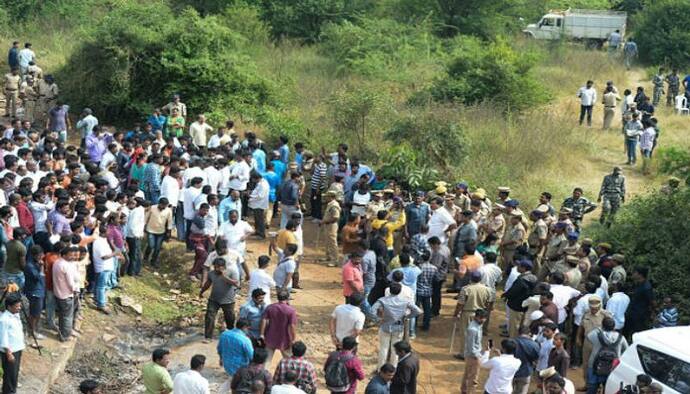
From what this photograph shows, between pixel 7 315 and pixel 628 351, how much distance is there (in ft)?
22.6

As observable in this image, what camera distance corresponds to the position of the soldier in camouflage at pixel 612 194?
17328 millimetres

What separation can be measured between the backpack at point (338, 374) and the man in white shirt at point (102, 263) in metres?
4.02

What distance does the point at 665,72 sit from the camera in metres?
30.4

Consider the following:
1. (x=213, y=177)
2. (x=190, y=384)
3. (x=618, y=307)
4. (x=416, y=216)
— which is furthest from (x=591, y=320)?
(x=213, y=177)

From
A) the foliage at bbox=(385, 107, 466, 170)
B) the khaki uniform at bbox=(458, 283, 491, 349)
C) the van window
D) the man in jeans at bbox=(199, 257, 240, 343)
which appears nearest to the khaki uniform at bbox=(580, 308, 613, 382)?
the khaki uniform at bbox=(458, 283, 491, 349)

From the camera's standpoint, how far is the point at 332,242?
1653 cm

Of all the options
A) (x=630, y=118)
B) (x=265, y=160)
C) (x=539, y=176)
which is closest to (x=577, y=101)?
(x=630, y=118)

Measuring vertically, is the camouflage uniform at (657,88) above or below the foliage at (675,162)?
below

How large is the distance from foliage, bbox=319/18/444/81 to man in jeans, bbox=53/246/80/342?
49.3 feet

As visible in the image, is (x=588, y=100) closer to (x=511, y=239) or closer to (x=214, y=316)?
(x=511, y=239)

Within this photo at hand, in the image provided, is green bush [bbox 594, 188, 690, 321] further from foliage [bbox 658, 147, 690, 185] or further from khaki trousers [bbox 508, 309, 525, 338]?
khaki trousers [bbox 508, 309, 525, 338]

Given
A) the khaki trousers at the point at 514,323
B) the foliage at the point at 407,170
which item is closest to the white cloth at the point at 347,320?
the khaki trousers at the point at 514,323

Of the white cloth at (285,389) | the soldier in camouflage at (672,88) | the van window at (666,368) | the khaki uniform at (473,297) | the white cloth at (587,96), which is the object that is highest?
the white cloth at (285,389)

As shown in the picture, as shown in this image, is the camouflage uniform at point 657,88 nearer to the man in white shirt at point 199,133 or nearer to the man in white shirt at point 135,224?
the man in white shirt at point 199,133
